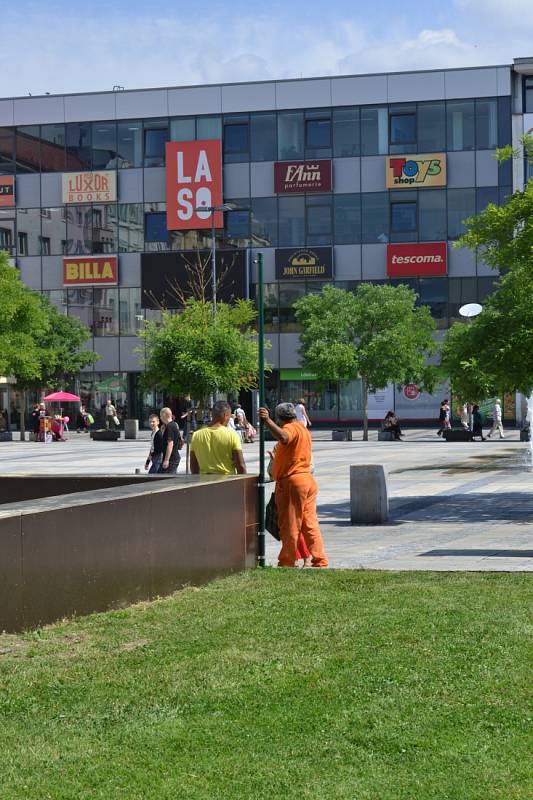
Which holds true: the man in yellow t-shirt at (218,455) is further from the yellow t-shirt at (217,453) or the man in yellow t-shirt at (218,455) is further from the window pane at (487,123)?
the window pane at (487,123)

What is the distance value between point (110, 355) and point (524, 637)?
192ft

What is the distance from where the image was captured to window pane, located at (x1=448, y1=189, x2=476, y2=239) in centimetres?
6069

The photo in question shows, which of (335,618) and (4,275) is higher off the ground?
(4,275)

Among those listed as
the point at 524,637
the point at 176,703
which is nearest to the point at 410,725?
the point at 176,703

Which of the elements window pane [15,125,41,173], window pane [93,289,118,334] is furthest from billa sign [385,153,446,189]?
window pane [15,125,41,173]

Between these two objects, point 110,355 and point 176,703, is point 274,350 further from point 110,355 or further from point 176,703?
point 176,703

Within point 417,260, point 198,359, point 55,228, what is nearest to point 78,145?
point 55,228

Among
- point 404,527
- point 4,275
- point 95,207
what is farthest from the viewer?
point 95,207

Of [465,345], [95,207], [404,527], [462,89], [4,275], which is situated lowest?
[404,527]

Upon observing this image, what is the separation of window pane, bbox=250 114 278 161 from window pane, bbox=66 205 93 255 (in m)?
9.61

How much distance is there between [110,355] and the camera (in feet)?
214

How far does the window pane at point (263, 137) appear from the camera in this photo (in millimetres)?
62375

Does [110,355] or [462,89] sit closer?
[462,89]

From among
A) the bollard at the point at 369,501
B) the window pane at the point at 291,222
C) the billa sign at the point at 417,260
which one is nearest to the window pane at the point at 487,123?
the billa sign at the point at 417,260
